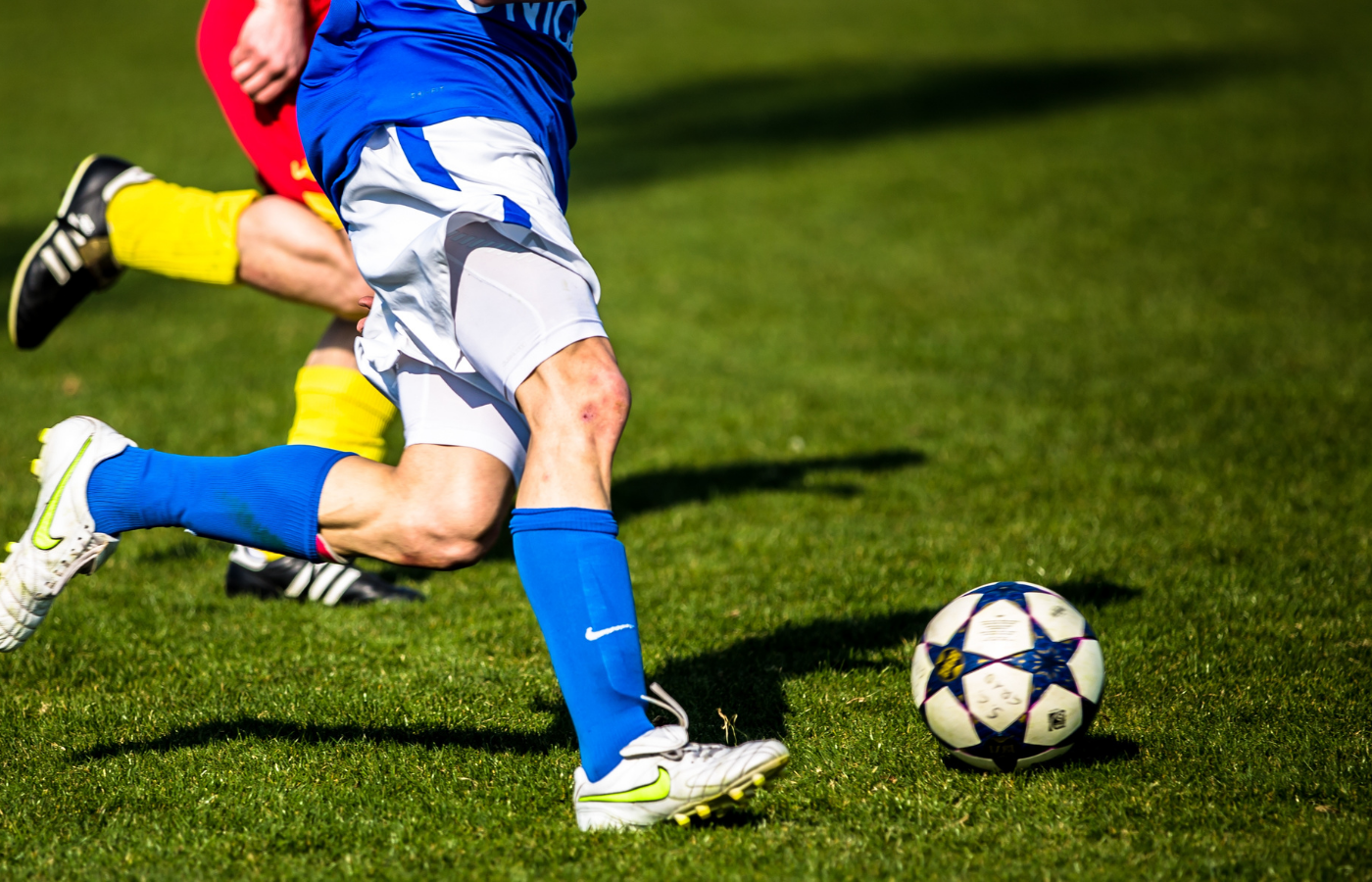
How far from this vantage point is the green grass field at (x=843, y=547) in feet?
8.91

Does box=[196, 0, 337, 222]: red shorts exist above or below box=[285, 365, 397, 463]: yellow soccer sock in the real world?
above

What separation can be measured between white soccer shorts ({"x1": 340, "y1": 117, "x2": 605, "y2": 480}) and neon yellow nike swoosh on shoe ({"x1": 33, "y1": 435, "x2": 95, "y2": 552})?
0.83 metres

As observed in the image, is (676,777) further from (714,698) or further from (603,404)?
(714,698)

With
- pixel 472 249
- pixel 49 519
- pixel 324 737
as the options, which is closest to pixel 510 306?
pixel 472 249

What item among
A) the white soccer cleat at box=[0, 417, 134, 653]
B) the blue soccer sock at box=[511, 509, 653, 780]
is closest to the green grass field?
the blue soccer sock at box=[511, 509, 653, 780]

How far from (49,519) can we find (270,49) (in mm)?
1454

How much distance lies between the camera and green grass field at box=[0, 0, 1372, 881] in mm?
2717

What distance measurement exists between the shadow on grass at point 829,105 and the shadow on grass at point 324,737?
1052 centimetres

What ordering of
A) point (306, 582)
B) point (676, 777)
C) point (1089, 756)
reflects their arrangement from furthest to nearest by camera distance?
point (306, 582)
point (1089, 756)
point (676, 777)

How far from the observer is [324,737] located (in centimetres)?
322

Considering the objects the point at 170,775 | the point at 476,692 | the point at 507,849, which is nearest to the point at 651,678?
the point at 476,692

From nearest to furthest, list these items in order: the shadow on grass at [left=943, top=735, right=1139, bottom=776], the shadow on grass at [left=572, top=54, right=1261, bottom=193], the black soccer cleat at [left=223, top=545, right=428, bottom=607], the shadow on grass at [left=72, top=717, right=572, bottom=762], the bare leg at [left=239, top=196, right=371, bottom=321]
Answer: the shadow on grass at [left=943, top=735, right=1139, bottom=776] < the shadow on grass at [left=72, top=717, right=572, bottom=762] < the bare leg at [left=239, top=196, right=371, bottom=321] < the black soccer cleat at [left=223, top=545, right=428, bottom=607] < the shadow on grass at [left=572, top=54, right=1261, bottom=193]

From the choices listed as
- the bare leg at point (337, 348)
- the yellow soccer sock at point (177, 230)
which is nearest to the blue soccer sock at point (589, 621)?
the bare leg at point (337, 348)

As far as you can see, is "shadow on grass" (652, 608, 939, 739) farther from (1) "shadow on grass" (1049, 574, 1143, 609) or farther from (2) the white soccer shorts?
(2) the white soccer shorts
